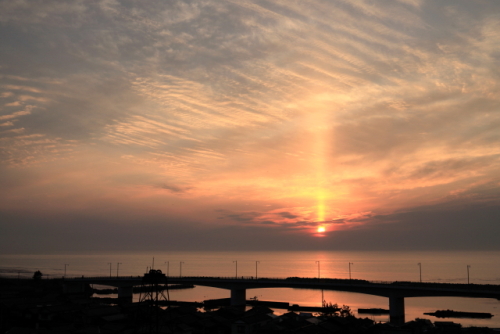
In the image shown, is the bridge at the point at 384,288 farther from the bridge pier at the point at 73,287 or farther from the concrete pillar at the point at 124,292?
the bridge pier at the point at 73,287

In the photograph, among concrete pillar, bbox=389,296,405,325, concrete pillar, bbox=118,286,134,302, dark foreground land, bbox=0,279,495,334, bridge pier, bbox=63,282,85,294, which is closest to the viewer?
dark foreground land, bbox=0,279,495,334

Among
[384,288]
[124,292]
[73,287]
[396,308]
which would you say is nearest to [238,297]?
[124,292]

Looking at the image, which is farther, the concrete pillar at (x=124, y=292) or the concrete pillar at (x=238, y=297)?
the concrete pillar at (x=124, y=292)

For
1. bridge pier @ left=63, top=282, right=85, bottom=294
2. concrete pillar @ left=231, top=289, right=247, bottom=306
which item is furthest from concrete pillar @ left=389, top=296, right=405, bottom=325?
bridge pier @ left=63, top=282, right=85, bottom=294

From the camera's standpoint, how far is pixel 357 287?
71.6 metres

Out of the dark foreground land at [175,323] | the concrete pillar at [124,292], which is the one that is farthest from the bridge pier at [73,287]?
the dark foreground land at [175,323]

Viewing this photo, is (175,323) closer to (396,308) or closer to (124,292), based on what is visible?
(396,308)

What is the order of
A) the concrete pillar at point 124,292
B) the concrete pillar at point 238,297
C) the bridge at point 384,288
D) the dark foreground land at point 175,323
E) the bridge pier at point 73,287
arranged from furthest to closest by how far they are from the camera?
the bridge pier at point 73,287
the concrete pillar at point 124,292
the concrete pillar at point 238,297
the bridge at point 384,288
the dark foreground land at point 175,323

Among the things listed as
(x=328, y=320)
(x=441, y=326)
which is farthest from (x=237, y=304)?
(x=441, y=326)

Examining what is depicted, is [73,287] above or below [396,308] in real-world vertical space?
below

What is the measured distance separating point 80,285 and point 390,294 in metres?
70.3

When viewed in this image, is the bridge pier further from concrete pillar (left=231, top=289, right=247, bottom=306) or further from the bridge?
concrete pillar (left=231, top=289, right=247, bottom=306)

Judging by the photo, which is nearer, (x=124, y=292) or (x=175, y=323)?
(x=175, y=323)

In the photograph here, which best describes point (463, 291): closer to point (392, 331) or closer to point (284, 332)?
point (392, 331)
